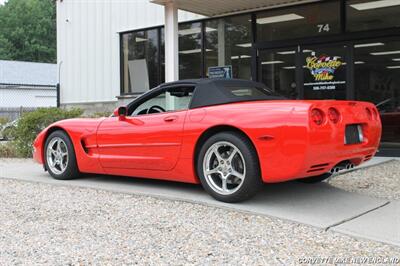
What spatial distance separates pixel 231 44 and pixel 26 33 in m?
50.2

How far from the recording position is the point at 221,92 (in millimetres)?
5793

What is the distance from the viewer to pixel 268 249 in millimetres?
4027

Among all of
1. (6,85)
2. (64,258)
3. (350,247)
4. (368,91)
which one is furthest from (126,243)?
(6,85)

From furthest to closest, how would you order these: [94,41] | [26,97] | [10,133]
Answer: [26,97]
[94,41]
[10,133]

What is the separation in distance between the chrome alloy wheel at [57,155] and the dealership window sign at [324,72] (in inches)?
234

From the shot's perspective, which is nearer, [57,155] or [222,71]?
[57,155]

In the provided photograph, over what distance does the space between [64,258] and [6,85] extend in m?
32.0

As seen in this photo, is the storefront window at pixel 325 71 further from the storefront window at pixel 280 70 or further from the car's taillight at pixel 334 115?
the car's taillight at pixel 334 115

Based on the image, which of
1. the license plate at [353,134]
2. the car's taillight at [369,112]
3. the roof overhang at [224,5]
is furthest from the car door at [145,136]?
the roof overhang at [224,5]

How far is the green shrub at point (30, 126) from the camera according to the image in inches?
418

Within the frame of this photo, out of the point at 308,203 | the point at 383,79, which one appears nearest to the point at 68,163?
the point at 308,203

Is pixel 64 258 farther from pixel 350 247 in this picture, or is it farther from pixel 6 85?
pixel 6 85

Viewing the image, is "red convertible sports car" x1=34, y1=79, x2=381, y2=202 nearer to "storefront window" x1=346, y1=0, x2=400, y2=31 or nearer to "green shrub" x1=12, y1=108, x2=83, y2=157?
"green shrub" x1=12, y1=108, x2=83, y2=157

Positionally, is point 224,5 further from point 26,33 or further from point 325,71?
point 26,33
